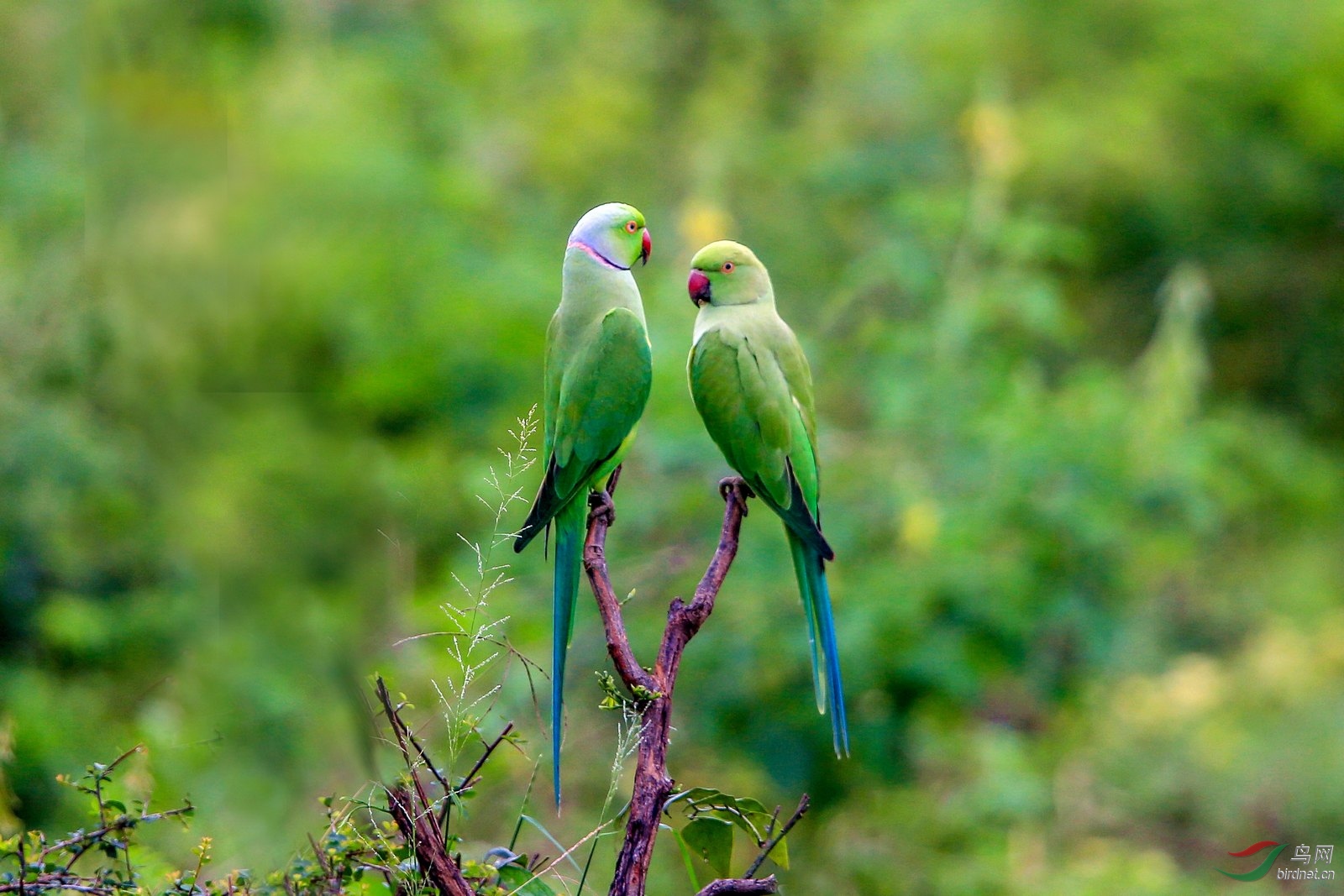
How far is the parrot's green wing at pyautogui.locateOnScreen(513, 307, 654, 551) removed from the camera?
5.61 ft

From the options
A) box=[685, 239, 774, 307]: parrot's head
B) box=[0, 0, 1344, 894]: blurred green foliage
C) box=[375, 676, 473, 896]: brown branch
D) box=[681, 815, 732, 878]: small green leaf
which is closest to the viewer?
box=[375, 676, 473, 896]: brown branch

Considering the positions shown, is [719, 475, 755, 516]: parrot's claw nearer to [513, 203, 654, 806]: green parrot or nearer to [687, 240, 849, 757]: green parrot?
[687, 240, 849, 757]: green parrot

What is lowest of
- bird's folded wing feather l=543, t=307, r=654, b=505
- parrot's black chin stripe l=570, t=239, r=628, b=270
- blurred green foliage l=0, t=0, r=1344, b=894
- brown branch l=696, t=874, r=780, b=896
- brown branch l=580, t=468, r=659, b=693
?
brown branch l=696, t=874, r=780, b=896

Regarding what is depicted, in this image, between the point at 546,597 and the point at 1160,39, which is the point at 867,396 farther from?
the point at 1160,39

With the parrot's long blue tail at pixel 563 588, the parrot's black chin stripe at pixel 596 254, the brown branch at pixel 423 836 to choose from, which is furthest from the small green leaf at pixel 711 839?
the parrot's black chin stripe at pixel 596 254

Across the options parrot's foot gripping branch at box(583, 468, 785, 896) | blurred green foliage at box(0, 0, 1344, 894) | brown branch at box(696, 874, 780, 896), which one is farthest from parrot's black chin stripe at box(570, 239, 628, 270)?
brown branch at box(696, 874, 780, 896)

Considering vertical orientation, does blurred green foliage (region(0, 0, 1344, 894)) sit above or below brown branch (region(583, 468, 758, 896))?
above

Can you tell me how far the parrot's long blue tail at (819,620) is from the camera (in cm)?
176

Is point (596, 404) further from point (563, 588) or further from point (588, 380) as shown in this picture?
point (563, 588)

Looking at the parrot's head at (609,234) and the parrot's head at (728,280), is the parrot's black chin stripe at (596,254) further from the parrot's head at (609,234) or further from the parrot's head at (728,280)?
the parrot's head at (728,280)

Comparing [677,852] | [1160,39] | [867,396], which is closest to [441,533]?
[677,852]

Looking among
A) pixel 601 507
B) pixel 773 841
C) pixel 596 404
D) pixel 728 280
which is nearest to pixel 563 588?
pixel 601 507

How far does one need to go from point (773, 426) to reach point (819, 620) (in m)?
0.31

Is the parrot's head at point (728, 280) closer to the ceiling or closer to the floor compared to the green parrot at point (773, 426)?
closer to the ceiling
